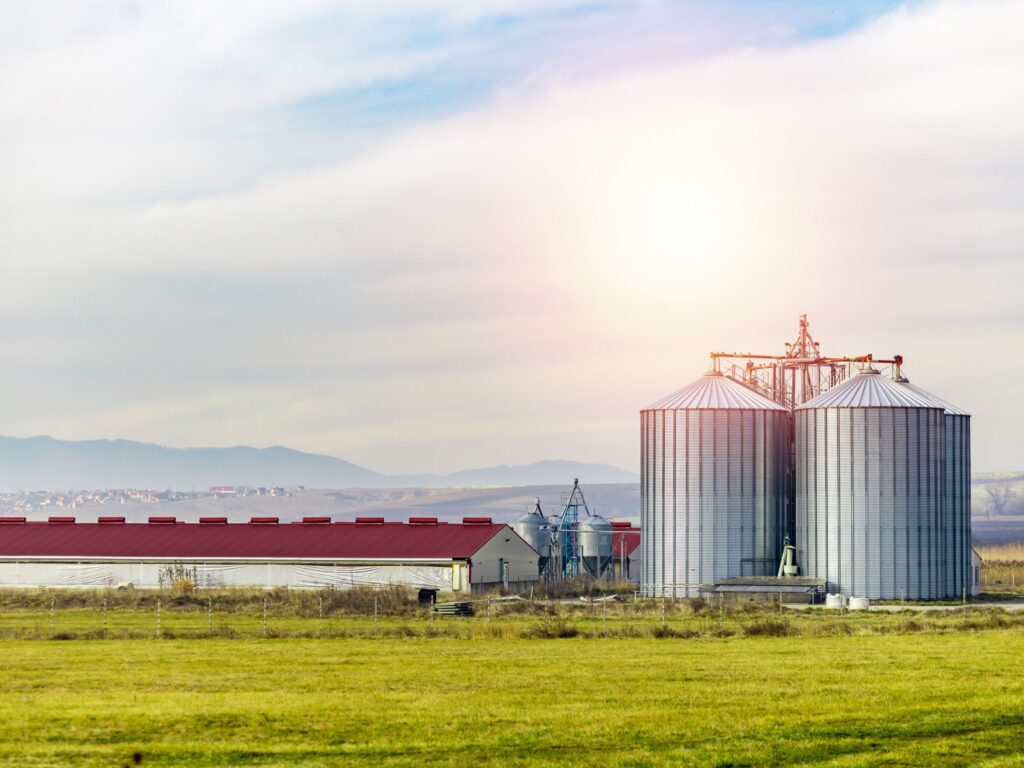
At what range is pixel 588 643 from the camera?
2000 inches

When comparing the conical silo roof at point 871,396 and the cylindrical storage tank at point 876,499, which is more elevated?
the conical silo roof at point 871,396

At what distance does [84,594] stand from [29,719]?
6050 cm

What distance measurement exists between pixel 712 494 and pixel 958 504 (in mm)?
14741

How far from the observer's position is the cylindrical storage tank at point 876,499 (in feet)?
276

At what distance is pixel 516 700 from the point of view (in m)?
33.8

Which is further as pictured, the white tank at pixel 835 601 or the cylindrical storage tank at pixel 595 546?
the cylindrical storage tank at pixel 595 546

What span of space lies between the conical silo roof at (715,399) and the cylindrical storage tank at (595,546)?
20.2 meters

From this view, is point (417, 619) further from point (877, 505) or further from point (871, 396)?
point (871, 396)

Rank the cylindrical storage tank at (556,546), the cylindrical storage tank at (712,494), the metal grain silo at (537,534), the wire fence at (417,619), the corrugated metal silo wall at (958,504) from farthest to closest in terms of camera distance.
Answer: the metal grain silo at (537,534) → the cylindrical storage tank at (556,546) → the cylindrical storage tank at (712,494) → the corrugated metal silo wall at (958,504) → the wire fence at (417,619)

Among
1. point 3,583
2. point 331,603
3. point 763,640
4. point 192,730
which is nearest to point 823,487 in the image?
point 331,603

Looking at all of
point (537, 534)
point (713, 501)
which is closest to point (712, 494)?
point (713, 501)

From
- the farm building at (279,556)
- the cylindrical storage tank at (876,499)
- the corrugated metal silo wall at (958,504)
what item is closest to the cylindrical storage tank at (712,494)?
the cylindrical storage tank at (876,499)

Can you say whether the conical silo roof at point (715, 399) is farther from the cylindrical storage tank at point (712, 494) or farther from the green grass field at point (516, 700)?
the green grass field at point (516, 700)

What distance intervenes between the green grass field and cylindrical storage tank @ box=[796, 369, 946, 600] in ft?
99.3
